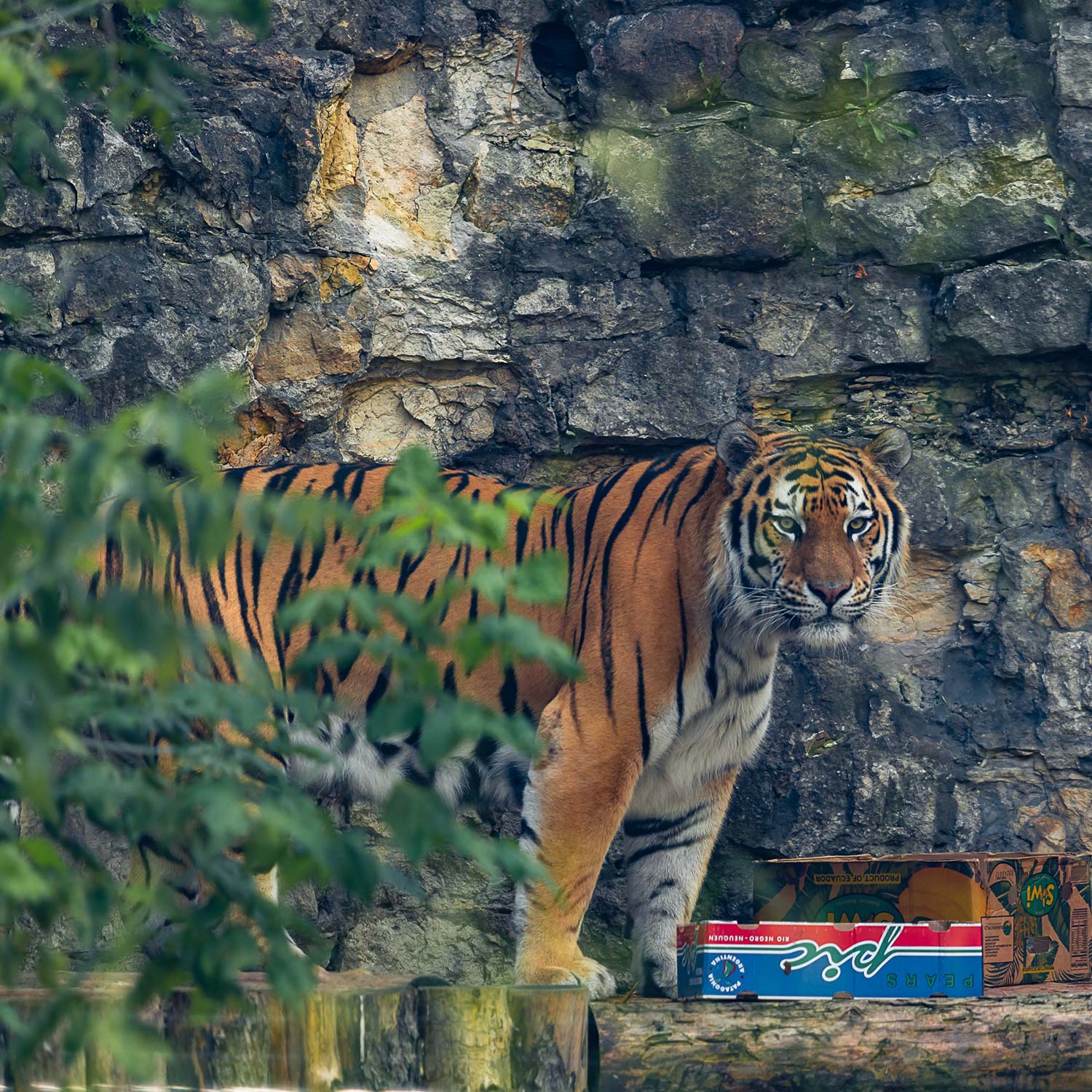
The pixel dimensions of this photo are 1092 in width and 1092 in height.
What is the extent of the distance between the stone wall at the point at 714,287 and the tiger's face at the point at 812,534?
828 millimetres

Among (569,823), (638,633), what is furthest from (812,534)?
(569,823)

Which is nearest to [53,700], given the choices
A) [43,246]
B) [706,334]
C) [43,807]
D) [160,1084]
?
[43,807]

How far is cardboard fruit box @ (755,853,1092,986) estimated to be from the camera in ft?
12.0

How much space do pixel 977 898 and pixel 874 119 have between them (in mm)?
2762

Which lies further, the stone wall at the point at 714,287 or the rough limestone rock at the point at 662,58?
the rough limestone rock at the point at 662,58

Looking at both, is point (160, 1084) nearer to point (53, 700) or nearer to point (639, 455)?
point (53, 700)

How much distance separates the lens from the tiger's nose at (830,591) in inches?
153

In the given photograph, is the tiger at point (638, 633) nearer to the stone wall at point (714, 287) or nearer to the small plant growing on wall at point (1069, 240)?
the stone wall at point (714, 287)

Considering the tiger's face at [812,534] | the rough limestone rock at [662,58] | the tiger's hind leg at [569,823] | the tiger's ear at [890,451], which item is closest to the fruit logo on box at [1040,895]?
the tiger's face at [812,534]

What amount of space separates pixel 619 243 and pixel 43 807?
3951mm

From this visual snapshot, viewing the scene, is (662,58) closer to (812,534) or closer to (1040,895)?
(812,534)

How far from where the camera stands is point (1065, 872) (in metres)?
3.82

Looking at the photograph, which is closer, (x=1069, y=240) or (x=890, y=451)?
(x=890, y=451)

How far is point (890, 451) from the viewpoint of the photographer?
4.22 metres
